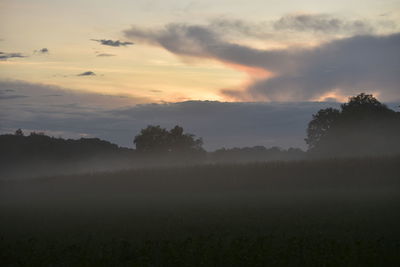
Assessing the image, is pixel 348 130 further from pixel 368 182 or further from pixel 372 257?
pixel 372 257

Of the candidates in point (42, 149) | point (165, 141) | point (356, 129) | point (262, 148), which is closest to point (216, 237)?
point (356, 129)

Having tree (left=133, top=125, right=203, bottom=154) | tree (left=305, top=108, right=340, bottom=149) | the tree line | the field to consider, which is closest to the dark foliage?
the tree line

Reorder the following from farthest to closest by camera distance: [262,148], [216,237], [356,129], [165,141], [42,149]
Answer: [262,148] < [42,149] < [165,141] < [356,129] < [216,237]

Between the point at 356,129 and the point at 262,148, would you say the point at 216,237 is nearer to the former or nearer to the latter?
the point at 356,129

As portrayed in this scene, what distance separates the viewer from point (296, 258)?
47.3 feet

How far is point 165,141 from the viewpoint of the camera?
115m

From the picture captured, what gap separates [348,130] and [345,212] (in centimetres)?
6597

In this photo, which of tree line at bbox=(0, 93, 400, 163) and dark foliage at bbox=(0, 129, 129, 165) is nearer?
tree line at bbox=(0, 93, 400, 163)

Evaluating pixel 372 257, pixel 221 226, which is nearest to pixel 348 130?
pixel 221 226

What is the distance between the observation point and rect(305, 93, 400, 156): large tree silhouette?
279ft

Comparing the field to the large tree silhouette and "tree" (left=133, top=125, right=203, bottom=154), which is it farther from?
"tree" (left=133, top=125, right=203, bottom=154)

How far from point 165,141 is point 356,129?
146 ft

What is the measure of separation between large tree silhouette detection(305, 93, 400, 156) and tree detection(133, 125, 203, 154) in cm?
3008

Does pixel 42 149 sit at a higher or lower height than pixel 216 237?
higher
